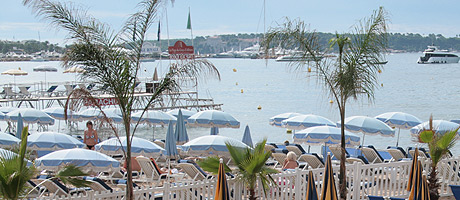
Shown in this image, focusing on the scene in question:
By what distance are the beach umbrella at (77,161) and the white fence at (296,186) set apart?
82 centimetres

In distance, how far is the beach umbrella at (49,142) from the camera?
12812 mm

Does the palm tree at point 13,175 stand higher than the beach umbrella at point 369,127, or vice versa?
the palm tree at point 13,175

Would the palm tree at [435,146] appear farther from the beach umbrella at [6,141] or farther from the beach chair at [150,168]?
the beach umbrella at [6,141]

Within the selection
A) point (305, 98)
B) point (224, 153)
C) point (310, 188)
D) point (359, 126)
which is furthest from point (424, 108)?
point (310, 188)

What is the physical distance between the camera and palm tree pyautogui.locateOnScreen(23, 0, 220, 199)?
8.39 m

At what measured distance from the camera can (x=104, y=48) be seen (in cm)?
865

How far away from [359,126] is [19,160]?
11.1 meters

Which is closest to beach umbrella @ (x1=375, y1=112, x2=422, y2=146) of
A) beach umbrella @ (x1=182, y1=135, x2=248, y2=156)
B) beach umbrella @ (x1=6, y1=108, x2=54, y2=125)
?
beach umbrella @ (x1=182, y1=135, x2=248, y2=156)

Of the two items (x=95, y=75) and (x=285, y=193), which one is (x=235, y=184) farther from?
(x=95, y=75)

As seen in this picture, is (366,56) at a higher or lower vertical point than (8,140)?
higher

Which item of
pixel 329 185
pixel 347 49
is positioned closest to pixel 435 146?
pixel 347 49

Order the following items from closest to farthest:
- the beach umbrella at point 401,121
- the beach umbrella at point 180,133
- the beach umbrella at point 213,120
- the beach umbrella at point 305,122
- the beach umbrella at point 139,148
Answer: the beach umbrella at point 139,148, the beach umbrella at point 180,133, the beach umbrella at point 305,122, the beach umbrella at point 213,120, the beach umbrella at point 401,121

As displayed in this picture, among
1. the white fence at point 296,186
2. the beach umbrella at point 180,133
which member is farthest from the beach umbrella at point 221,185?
the beach umbrella at point 180,133

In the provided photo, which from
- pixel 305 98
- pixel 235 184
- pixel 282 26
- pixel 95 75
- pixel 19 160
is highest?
pixel 282 26
